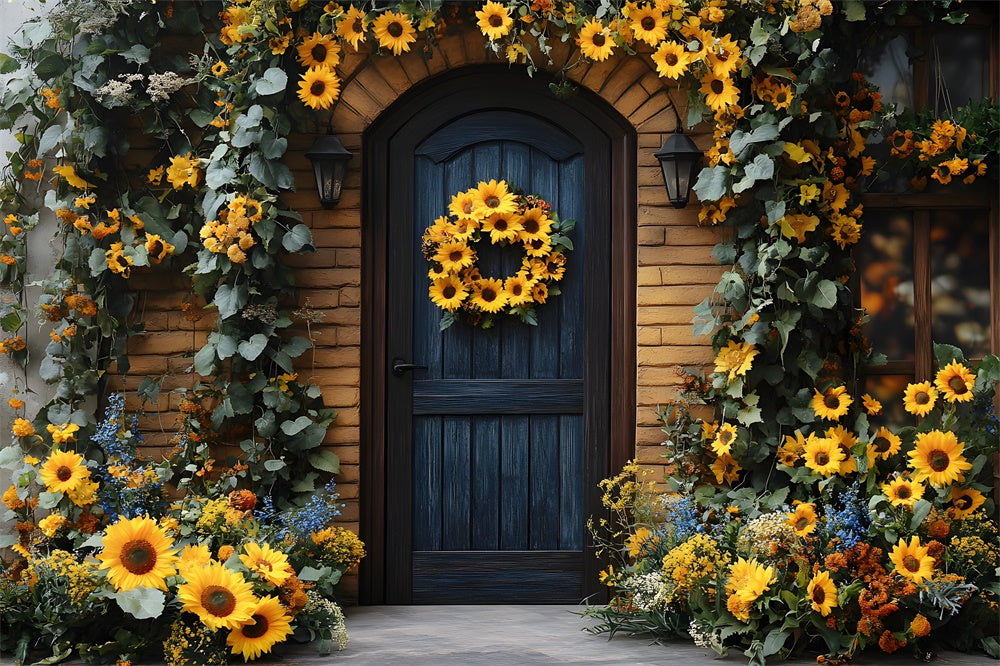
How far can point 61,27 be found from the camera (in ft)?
15.3

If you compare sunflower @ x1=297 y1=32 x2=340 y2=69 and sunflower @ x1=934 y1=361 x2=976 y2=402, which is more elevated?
sunflower @ x1=297 y1=32 x2=340 y2=69

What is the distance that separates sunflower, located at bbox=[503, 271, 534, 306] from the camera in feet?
15.9

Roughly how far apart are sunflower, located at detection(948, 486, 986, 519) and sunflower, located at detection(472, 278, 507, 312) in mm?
2039

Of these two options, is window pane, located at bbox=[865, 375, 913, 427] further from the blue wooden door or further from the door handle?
the door handle

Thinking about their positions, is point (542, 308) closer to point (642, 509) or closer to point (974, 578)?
point (642, 509)

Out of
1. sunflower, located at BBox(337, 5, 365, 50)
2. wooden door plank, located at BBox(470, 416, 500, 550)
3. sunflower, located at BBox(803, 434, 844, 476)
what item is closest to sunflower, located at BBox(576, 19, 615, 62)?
sunflower, located at BBox(337, 5, 365, 50)

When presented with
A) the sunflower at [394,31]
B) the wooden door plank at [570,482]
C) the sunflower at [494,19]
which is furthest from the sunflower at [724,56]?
the wooden door plank at [570,482]

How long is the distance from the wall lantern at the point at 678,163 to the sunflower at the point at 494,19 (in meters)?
0.86

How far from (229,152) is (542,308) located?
1531mm

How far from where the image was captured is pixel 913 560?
395 cm

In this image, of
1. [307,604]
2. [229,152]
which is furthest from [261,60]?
[307,604]

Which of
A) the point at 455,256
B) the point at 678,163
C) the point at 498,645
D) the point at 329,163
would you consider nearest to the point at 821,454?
the point at 678,163

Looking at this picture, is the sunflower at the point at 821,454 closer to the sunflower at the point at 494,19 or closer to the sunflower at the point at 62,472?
the sunflower at the point at 494,19

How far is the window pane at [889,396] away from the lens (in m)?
4.93
